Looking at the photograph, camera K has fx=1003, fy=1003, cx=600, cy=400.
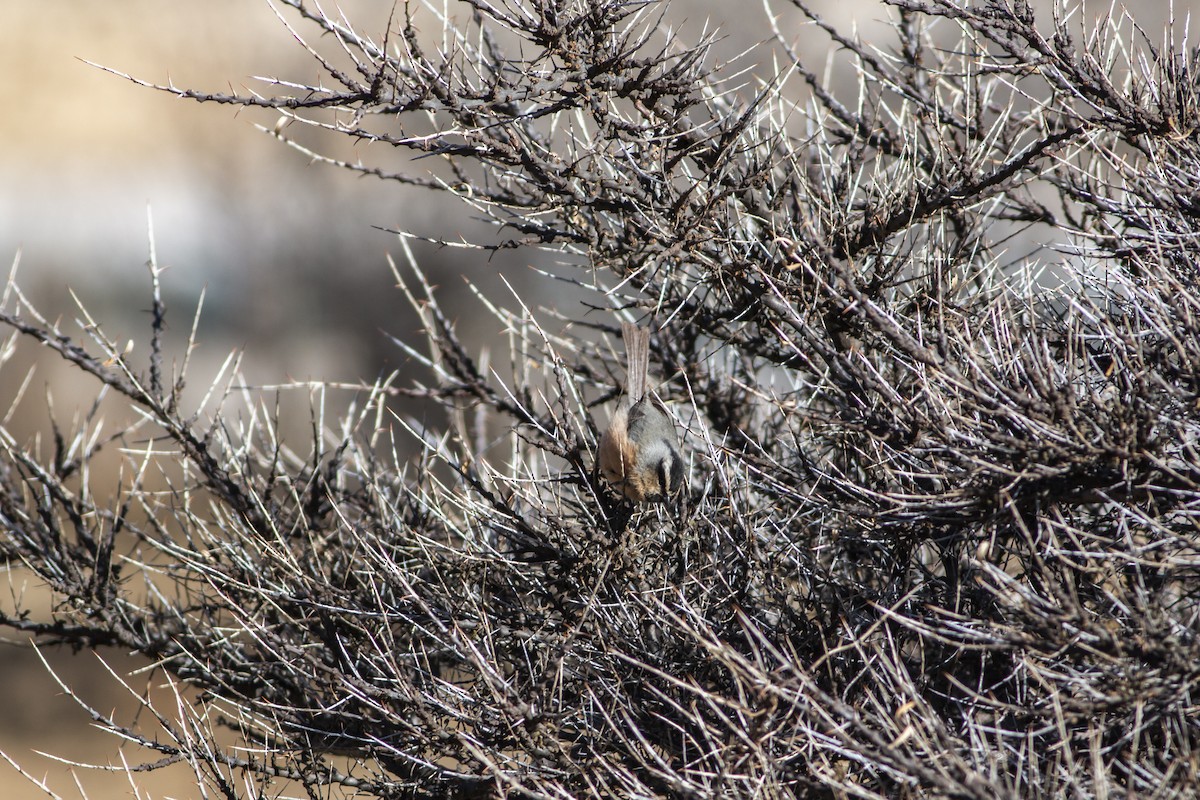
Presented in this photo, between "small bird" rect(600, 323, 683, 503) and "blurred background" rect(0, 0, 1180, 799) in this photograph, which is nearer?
"small bird" rect(600, 323, 683, 503)

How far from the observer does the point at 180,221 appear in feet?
45.7

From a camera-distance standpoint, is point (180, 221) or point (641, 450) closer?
point (641, 450)

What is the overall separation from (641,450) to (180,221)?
12188 millimetres

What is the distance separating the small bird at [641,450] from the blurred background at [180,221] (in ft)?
28.2

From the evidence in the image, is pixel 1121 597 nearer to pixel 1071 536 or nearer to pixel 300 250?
pixel 1071 536

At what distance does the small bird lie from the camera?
3.60m

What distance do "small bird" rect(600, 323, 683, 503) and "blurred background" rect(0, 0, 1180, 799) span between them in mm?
8600

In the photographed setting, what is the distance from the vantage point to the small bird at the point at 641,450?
3.60 meters

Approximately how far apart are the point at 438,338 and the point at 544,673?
1966 millimetres

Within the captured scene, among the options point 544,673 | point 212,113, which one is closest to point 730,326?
point 544,673

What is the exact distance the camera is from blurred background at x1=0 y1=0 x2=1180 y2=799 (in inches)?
487

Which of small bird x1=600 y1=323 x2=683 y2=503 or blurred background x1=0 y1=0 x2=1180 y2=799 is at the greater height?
blurred background x1=0 y1=0 x2=1180 y2=799

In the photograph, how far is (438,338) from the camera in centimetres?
484

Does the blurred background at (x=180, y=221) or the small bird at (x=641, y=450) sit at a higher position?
the blurred background at (x=180, y=221)
